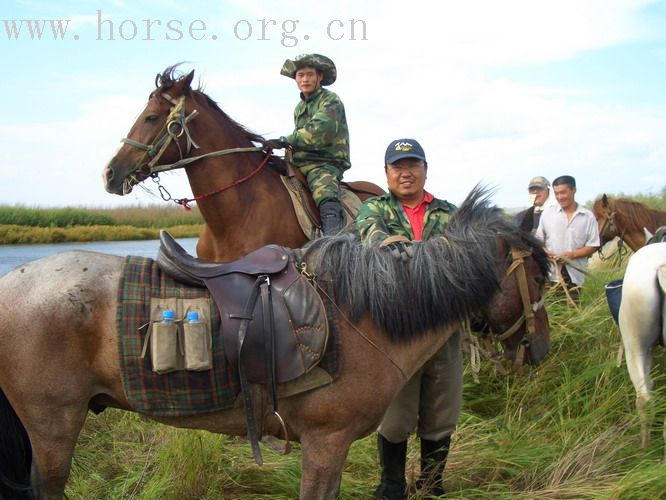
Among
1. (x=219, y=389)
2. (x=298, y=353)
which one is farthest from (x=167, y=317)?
(x=298, y=353)

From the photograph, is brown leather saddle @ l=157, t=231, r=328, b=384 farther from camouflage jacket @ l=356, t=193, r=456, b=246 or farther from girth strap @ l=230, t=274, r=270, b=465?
camouflage jacket @ l=356, t=193, r=456, b=246

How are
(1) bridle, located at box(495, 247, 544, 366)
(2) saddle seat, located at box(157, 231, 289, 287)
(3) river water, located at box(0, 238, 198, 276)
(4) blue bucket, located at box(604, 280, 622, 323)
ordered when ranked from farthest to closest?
1. (3) river water, located at box(0, 238, 198, 276)
2. (4) blue bucket, located at box(604, 280, 622, 323)
3. (1) bridle, located at box(495, 247, 544, 366)
4. (2) saddle seat, located at box(157, 231, 289, 287)

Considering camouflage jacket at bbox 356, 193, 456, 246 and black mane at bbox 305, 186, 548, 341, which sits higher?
camouflage jacket at bbox 356, 193, 456, 246

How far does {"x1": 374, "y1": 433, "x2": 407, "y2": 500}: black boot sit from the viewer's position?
3.14 m

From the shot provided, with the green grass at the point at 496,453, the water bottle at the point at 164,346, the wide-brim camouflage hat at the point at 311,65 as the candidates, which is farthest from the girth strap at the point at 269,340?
the wide-brim camouflage hat at the point at 311,65

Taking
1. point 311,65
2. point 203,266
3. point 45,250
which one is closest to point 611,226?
point 311,65

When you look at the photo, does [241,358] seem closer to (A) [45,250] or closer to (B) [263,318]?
(B) [263,318]

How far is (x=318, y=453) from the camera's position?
91.7 inches

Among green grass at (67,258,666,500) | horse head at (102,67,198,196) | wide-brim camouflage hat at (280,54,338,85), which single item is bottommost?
green grass at (67,258,666,500)

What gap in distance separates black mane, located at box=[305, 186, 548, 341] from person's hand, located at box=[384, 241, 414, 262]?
0.07 feet

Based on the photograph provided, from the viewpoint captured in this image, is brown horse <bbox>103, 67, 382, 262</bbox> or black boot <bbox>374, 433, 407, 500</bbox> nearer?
black boot <bbox>374, 433, 407, 500</bbox>

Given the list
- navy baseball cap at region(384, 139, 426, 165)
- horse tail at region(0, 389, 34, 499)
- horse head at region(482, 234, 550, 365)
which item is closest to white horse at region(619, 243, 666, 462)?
horse head at region(482, 234, 550, 365)

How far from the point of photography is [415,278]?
247 cm

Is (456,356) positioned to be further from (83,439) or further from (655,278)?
(83,439)
